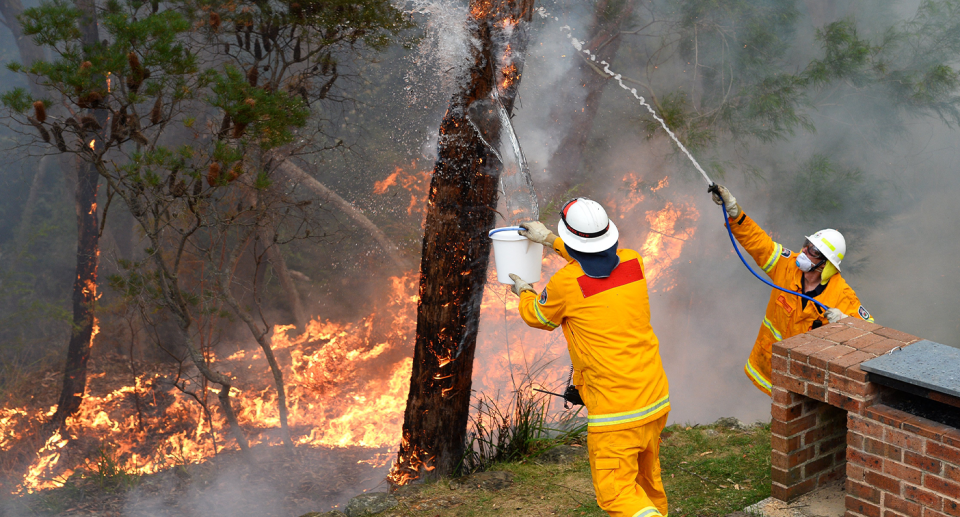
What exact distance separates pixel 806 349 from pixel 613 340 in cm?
104

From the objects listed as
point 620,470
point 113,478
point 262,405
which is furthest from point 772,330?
point 262,405

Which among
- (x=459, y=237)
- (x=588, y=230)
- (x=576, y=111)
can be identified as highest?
(x=576, y=111)

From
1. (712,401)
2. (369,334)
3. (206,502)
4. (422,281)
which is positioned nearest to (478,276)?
(422,281)

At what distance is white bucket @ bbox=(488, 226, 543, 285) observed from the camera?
12.1 feet

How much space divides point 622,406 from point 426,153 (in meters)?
9.71

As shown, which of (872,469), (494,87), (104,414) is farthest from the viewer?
(104,414)

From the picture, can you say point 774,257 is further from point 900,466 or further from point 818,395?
point 900,466

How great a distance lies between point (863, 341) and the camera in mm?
3406

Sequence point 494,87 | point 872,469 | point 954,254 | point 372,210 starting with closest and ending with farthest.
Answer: point 872,469 → point 494,87 → point 372,210 → point 954,254

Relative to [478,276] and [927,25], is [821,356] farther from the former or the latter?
[927,25]

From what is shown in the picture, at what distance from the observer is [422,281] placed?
16.1ft

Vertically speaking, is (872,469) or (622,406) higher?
(622,406)

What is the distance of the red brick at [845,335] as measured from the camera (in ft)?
11.3

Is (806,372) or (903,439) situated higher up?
(806,372)
